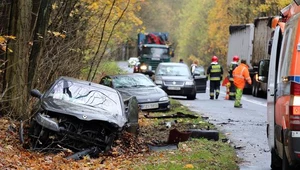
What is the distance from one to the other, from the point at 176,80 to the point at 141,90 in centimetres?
640

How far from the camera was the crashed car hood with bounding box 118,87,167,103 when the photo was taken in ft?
64.8

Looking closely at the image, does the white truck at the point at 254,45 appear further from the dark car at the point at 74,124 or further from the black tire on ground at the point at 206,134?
the dark car at the point at 74,124

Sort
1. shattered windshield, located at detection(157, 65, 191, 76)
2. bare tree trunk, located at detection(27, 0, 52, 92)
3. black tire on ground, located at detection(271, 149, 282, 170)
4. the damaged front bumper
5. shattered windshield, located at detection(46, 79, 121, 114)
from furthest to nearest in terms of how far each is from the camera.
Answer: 1. shattered windshield, located at detection(157, 65, 191, 76)
2. bare tree trunk, located at detection(27, 0, 52, 92)
3. shattered windshield, located at detection(46, 79, 121, 114)
4. the damaged front bumper
5. black tire on ground, located at detection(271, 149, 282, 170)

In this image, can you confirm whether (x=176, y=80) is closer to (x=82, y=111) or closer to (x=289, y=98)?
(x=82, y=111)

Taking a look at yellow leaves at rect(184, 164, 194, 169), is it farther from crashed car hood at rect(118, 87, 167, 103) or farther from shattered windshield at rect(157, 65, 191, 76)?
shattered windshield at rect(157, 65, 191, 76)

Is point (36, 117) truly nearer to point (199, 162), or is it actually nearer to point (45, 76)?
point (199, 162)

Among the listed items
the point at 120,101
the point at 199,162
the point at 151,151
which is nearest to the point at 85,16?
the point at 120,101

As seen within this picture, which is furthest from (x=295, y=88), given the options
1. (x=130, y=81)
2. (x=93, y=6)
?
(x=93, y=6)

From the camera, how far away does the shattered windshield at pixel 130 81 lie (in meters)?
20.5

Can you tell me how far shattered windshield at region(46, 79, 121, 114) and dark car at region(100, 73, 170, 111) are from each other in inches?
253

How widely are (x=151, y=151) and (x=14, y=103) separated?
3.53 meters

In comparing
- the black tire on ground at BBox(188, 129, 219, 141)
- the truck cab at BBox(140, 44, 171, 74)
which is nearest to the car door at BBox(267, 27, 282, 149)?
the black tire on ground at BBox(188, 129, 219, 141)

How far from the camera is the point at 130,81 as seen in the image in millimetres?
20953

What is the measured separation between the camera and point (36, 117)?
36.9 feet
